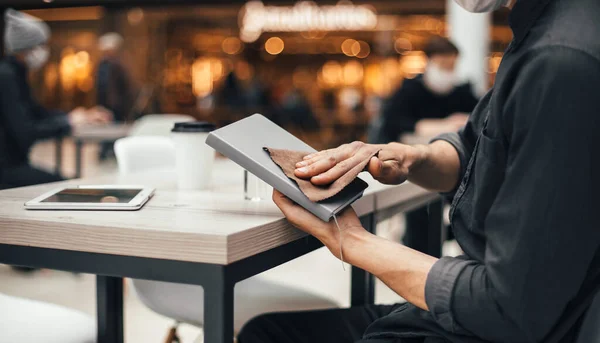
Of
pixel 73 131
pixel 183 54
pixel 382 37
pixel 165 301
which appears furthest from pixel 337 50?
pixel 165 301

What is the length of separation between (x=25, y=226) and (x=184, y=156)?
1.73ft

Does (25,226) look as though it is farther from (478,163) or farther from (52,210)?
(478,163)

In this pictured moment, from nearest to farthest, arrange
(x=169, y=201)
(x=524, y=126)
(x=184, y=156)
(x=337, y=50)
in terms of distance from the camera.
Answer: (x=524, y=126)
(x=169, y=201)
(x=184, y=156)
(x=337, y=50)

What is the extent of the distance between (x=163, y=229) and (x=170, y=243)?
0.03 metres

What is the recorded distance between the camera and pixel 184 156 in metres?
1.59

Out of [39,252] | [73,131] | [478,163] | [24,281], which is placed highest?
[478,163]

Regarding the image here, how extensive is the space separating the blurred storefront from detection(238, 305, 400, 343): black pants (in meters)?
10.7

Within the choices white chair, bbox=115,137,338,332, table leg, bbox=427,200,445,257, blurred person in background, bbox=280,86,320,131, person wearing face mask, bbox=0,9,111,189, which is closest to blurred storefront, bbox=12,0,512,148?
blurred person in background, bbox=280,86,320,131

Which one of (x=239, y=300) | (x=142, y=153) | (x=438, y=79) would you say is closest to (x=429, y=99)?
(x=438, y=79)

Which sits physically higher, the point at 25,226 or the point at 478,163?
the point at 478,163

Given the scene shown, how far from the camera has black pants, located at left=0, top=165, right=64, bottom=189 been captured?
3.81 m

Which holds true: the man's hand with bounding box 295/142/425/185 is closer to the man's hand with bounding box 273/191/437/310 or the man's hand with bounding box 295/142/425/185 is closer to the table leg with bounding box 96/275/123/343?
the man's hand with bounding box 273/191/437/310

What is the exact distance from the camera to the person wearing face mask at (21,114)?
154 inches

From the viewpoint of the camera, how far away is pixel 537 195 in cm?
84
